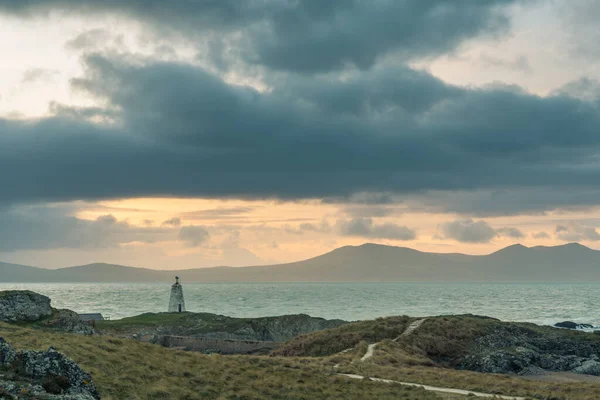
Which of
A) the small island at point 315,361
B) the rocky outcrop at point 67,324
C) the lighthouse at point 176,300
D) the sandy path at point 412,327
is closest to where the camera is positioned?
the small island at point 315,361

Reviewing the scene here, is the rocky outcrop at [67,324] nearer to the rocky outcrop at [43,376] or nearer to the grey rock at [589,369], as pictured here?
the rocky outcrop at [43,376]

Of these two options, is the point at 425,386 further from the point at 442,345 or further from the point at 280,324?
the point at 280,324

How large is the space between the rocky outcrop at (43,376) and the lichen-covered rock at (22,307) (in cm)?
3081

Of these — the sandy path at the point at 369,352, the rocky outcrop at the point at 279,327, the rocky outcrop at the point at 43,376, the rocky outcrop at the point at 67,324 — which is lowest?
the rocky outcrop at the point at 279,327

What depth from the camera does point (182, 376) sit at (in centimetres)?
3606

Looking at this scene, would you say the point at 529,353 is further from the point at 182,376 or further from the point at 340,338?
the point at 182,376

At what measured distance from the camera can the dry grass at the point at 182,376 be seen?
32.3 m

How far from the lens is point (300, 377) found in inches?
1606

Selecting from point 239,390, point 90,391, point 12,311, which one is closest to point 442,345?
point 239,390

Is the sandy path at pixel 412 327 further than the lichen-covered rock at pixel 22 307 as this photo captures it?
Yes

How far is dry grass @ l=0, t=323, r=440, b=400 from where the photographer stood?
3228 centimetres

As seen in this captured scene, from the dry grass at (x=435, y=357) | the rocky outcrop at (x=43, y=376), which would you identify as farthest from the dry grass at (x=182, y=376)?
the dry grass at (x=435, y=357)

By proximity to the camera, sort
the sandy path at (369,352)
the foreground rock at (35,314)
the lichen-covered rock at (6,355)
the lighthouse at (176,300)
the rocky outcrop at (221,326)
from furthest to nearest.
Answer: the lighthouse at (176,300), the rocky outcrop at (221,326), the sandy path at (369,352), the foreground rock at (35,314), the lichen-covered rock at (6,355)

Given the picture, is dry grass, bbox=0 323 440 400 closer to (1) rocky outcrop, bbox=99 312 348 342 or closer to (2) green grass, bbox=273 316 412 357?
(2) green grass, bbox=273 316 412 357
